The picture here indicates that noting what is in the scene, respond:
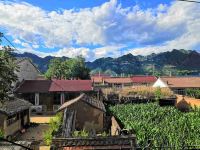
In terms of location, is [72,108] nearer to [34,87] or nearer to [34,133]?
[34,133]

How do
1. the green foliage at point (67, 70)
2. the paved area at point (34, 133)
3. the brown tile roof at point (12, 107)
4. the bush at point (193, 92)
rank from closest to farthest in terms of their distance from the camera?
1. the brown tile roof at point (12, 107)
2. the paved area at point (34, 133)
3. the bush at point (193, 92)
4. the green foliage at point (67, 70)

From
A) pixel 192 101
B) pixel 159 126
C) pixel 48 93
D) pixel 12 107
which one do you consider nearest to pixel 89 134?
pixel 159 126

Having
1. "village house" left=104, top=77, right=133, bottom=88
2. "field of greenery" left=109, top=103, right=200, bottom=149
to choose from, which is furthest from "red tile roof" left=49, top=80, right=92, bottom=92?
"village house" left=104, top=77, right=133, bottom=88

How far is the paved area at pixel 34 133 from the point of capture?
1352 inches

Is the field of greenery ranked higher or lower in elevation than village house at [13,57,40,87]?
lower

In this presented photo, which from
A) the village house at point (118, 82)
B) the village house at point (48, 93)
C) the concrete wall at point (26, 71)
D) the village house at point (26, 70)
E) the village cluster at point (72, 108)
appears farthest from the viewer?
the village house at point (118, 82)

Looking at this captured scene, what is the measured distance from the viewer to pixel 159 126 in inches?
1202

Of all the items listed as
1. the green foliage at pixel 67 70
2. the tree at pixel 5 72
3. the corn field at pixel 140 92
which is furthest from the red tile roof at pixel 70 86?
the tree at pixel 5 72

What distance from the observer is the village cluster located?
1192cm

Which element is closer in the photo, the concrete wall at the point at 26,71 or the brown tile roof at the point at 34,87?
the brown tile roof at the point at 34,87

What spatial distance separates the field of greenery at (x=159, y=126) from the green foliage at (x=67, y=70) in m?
38.2

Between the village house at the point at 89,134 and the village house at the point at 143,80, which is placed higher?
the village house at the point at 143,80

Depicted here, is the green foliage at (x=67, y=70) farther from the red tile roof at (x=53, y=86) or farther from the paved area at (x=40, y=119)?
the paved area at (x=40, y=119)

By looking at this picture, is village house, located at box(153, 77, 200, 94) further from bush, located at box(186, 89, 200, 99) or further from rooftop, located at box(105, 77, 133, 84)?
rooftop, located at box(105, 77, 133, 84)
